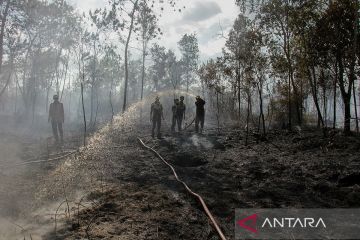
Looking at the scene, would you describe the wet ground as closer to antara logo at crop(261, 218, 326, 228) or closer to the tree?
antara logo at crop(261, 218, 326, 228)

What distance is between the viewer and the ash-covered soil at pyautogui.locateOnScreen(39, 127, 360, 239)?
19.5ft

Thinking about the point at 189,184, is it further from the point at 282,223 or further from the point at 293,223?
the point at 293,223

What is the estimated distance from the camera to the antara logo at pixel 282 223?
5.68 m

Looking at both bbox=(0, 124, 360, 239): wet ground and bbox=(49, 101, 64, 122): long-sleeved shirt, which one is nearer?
bbox=(0, 124, 360, 239): wet ground

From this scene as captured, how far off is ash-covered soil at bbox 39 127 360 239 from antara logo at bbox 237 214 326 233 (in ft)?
0.87

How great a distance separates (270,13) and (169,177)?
15.5m

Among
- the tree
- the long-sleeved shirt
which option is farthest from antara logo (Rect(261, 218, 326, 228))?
the tree

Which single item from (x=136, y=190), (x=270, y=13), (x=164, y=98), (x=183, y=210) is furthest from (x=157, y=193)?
(x=164, y=98)

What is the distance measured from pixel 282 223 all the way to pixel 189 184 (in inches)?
113

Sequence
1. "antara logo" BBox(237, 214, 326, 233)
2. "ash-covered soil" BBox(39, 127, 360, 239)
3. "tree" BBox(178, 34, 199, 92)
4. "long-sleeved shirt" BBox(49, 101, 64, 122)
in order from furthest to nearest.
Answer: "tree" BBox(178, 34, 199, 92)
"long-sleeved shirt" BBox(49, 101, 64, 122)
"ash-covered soil" BBox(39, 127, 360, 239)
"antara logo" BBox(237, 214, 326, 233)

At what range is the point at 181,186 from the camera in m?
8.11

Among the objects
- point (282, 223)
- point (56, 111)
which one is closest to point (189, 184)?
point (282, 223)

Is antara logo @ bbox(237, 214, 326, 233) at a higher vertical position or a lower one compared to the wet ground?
lower

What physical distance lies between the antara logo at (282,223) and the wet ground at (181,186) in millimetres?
286
